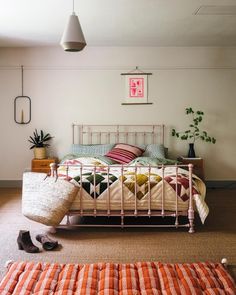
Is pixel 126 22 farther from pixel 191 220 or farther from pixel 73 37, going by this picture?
pixel 191 220

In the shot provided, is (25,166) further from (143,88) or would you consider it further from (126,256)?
(126,256)

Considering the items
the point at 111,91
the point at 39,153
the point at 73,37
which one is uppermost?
the point at 73,37

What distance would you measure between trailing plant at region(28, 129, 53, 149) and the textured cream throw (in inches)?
91.8

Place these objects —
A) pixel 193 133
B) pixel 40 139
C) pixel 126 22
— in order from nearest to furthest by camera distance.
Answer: pixel 126 22 < pixel 40 139 < pixel 193 133

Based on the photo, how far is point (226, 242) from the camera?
353 cm

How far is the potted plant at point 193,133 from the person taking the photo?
5991 mm

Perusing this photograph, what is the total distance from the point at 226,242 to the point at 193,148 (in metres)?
2.70

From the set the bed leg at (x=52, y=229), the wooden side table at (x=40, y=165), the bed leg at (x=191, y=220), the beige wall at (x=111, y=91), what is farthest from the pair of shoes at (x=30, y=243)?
the beige wall at (x=111, y=91)

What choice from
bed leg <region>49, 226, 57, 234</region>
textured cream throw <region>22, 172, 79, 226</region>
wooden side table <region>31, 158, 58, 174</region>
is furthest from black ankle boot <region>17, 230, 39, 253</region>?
wooden side table <region>31, 158, 58, 174</region>

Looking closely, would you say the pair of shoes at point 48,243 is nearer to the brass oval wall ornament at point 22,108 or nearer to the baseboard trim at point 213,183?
the baseboard trim at point 213,183

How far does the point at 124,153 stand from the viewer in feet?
18.1

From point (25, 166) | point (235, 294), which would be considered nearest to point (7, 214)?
point (25, 166)

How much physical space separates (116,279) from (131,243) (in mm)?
1034

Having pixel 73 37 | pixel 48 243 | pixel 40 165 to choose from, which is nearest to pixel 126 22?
pixel 73 37
